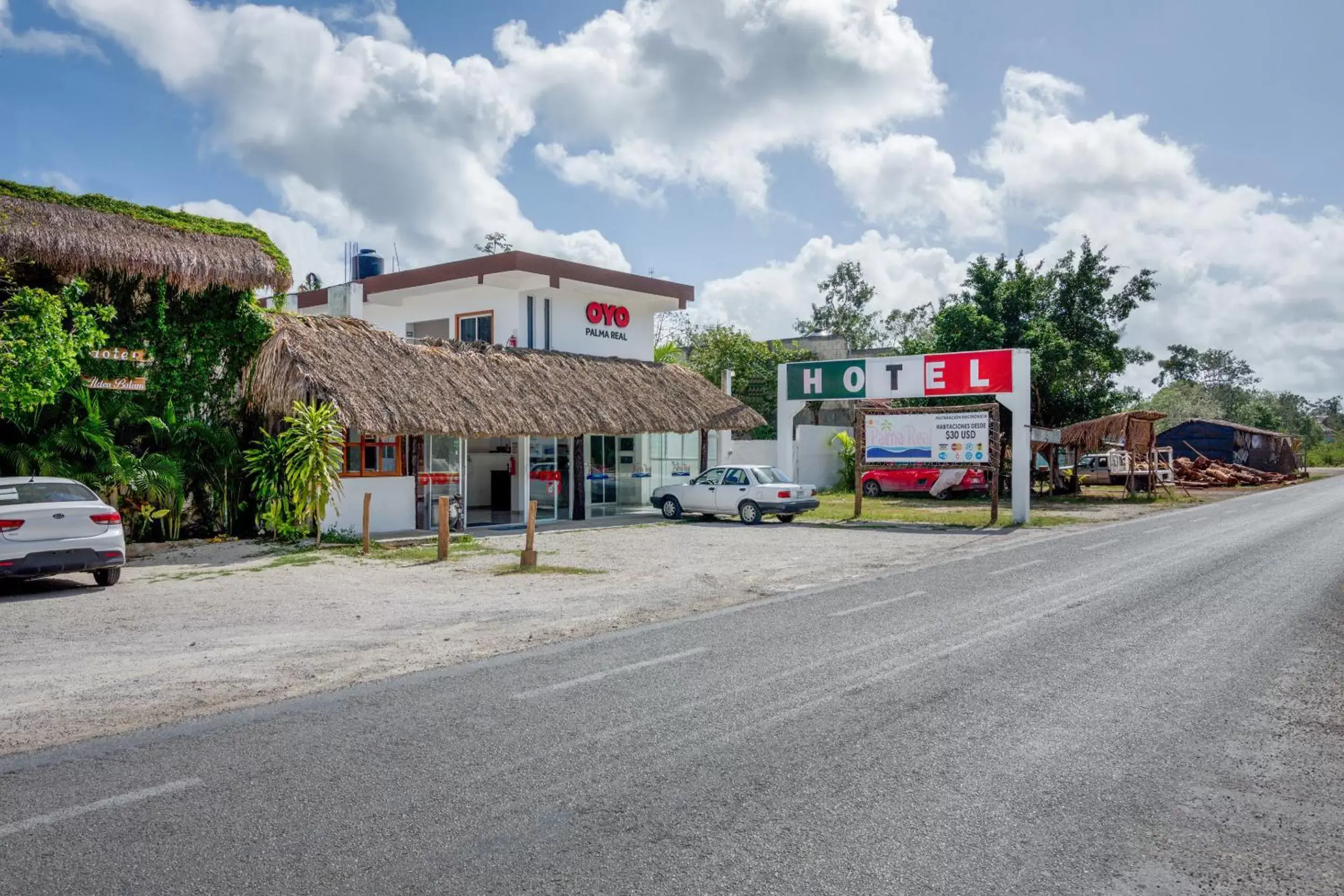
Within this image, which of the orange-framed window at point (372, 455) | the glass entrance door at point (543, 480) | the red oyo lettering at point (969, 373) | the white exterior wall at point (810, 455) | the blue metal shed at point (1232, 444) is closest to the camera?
the orange-framed window at point (372, 455)

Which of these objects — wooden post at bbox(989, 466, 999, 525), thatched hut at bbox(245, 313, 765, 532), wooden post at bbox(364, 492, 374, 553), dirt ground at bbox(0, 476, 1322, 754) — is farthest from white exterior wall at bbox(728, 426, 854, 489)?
wooden post at bbox(364, 492, 374, 553)

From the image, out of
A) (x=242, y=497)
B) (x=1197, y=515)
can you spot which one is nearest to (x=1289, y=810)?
(x=242, y=497)

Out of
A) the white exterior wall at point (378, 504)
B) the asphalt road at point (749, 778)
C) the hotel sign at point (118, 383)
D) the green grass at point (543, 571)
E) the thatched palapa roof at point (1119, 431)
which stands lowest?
the asphalt road at point (749, 778)

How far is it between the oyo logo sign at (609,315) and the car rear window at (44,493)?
16.8m

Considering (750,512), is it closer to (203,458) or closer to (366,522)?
(366,522)

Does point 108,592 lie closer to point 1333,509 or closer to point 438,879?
point 438,879

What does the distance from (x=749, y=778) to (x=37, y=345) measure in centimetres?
1254

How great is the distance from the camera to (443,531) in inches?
607

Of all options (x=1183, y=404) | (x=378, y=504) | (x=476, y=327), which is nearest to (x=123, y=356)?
(x=378, y=504)

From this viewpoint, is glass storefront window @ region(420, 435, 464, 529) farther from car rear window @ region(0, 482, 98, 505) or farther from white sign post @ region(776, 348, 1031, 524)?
white sign post @ region(776, 348, 1031, 524)

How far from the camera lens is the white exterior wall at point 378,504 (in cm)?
1891

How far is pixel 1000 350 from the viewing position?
23.2m

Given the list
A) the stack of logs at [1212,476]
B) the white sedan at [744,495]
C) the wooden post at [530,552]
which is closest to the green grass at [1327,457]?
the stack of logs at [1212,476]

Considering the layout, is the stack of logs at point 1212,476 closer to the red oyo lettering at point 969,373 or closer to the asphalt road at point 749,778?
the red oyo lettering at point 969,373
